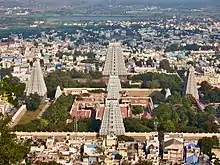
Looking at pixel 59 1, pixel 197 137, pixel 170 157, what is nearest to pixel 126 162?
pixel 170 157

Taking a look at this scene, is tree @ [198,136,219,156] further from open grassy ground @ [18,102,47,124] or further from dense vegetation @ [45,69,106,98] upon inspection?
dense vegetation @ [45,69,106,98]

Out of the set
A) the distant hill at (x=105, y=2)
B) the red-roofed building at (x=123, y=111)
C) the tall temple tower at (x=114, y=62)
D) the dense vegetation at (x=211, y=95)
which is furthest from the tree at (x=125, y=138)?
the distant hill at (x=105, y=2)

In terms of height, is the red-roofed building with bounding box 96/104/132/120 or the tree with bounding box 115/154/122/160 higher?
the tree with bounding box 115/154/122/160

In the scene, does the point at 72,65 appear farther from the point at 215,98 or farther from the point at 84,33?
the point at 84,33

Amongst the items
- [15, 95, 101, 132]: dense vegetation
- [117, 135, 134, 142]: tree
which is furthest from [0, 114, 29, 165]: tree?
[15, 95, 101, 132]: dense vegetation

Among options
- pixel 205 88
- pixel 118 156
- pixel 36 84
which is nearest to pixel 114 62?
pixel 205 88

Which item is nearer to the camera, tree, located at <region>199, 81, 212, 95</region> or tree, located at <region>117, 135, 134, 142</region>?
tree, located at <region>117, 135, 134, 142</region>
